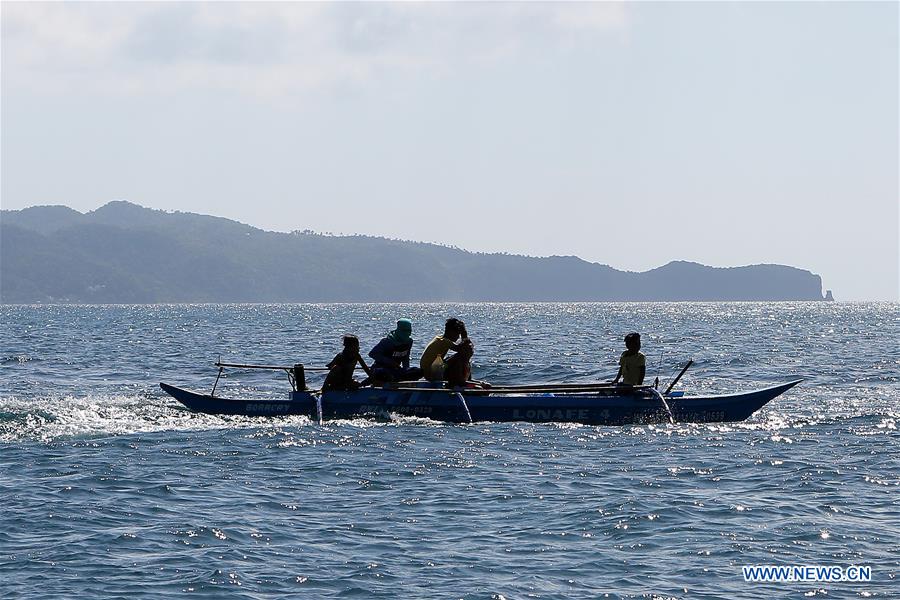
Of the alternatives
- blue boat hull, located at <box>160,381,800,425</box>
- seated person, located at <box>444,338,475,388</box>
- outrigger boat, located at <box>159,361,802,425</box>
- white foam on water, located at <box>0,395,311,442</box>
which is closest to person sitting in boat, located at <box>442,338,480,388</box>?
seated person, located at <box>444,338,475,388</box>

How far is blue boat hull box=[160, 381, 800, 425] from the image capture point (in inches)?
955

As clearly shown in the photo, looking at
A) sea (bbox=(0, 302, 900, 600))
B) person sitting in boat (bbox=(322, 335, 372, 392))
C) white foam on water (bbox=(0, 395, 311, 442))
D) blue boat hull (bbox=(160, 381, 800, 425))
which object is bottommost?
sea (bbox=(0, 302, 900, 600))

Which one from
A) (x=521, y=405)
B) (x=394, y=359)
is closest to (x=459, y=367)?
(x=521, y=405)

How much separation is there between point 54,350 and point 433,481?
1701 inches

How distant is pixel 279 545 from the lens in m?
13.5

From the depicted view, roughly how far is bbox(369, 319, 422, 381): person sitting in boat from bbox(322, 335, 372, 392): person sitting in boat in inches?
15.8

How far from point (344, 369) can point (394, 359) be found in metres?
1.34

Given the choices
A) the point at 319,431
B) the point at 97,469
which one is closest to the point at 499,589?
the point at 97,469

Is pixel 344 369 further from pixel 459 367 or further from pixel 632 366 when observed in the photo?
pixel 632 366

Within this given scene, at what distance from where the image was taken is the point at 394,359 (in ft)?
84.1

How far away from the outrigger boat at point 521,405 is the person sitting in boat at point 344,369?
0.23 meters

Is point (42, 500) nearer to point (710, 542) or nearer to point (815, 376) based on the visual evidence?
point (710, 542)

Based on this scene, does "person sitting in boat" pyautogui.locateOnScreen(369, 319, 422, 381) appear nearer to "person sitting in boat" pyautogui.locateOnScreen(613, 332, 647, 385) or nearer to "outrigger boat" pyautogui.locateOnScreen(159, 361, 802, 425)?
"outrigger boat" pyautogui.locateOnScreen(159, 361, 802, 425)

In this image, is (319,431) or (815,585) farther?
(319,431)
